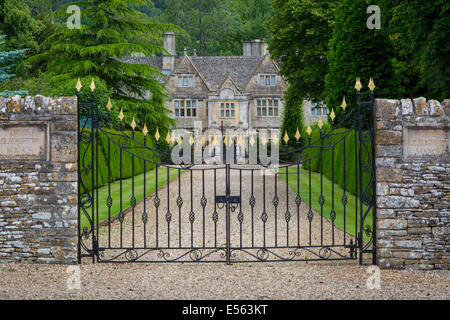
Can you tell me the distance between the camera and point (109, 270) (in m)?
6.30

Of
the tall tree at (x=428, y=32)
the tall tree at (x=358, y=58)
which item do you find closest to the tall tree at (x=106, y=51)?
the tall tree at (x=358, y=58)

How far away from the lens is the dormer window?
39.5m

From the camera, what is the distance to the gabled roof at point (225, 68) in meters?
40.7

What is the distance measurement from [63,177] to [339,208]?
22.6 ft

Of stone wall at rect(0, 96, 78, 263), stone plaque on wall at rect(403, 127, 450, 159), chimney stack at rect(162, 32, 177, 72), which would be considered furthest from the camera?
chimney stack at rect(162, 32, 177, 72)

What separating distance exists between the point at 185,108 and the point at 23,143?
33818 mm

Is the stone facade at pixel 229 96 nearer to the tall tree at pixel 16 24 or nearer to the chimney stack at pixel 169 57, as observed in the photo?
the chimney stack at pixel 169 57

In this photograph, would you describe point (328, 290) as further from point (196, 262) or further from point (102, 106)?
point (102, 106)

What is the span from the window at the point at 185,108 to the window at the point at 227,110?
6.92 ft

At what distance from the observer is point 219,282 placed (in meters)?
5.73

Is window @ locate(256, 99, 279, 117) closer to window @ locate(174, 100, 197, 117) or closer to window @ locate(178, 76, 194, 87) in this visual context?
window @ locate(174, 100, 197, 117)

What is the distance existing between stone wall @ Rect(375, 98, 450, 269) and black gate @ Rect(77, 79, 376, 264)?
0.19 metres

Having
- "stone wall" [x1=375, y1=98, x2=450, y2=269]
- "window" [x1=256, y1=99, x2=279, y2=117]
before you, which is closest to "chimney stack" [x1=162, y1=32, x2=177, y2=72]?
"window" [x1=256, y1=99, x2=279, y2=117]

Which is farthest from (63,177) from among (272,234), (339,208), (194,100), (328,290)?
(194,100)
